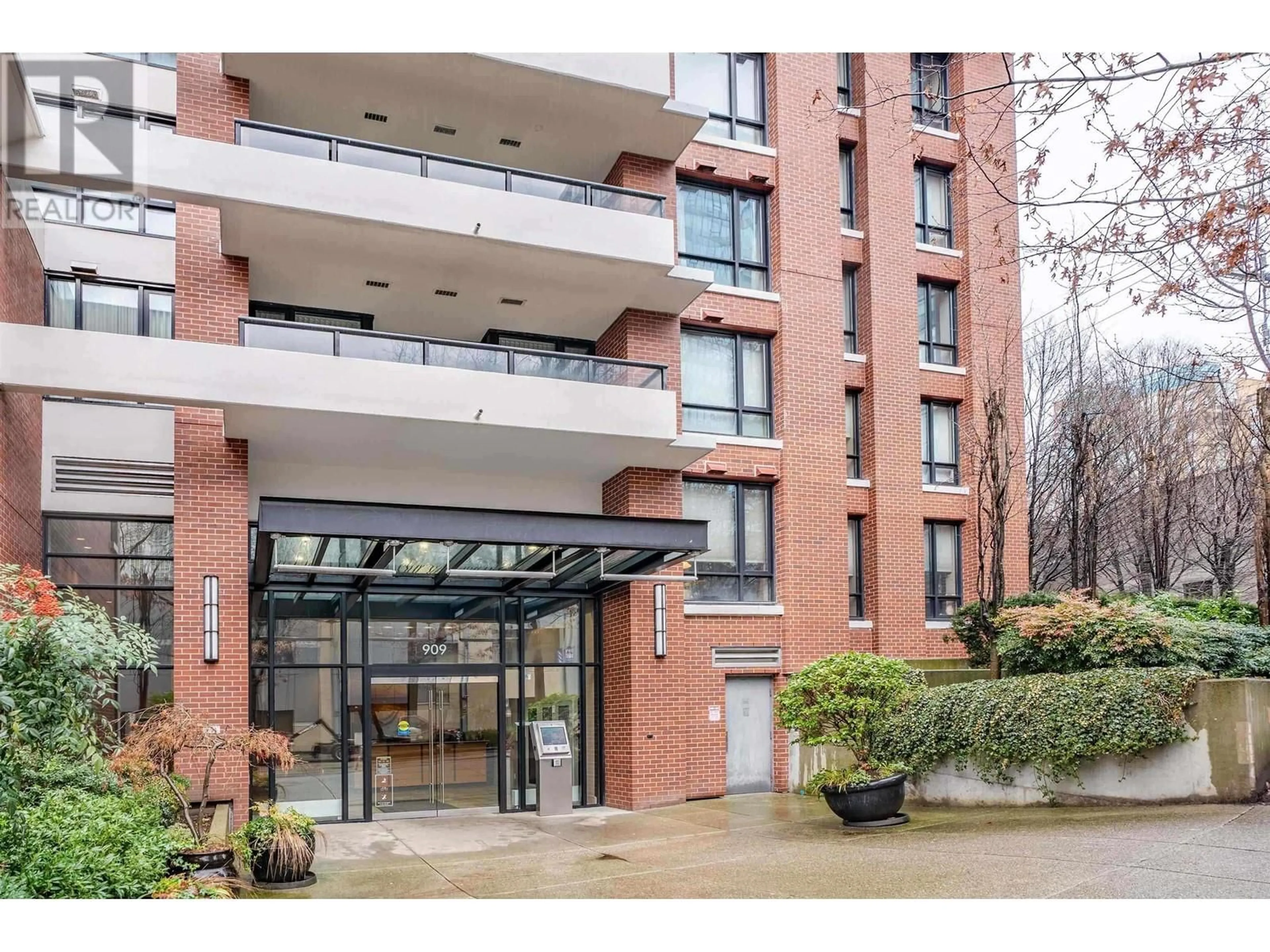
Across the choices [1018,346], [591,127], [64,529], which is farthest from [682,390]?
[64,529]

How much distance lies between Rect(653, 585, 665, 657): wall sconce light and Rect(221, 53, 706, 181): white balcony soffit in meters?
7.74

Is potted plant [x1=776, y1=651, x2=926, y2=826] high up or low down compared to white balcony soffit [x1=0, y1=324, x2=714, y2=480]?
down

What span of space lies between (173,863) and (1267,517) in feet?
53.9

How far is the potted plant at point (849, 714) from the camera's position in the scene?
47.5 feet

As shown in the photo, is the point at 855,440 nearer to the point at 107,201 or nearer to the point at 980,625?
the point at 980,625

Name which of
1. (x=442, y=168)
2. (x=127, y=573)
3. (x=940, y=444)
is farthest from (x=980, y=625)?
(x=127, y=573)

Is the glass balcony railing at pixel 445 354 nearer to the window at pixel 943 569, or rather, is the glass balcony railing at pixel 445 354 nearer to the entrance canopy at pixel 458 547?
the entrance canopy at pixel 458 547

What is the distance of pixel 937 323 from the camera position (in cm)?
2386

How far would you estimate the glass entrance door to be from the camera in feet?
56.7

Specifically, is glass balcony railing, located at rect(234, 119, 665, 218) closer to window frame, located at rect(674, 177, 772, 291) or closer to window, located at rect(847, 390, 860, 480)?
window frame, located at rect(674, 177, 772, 291)

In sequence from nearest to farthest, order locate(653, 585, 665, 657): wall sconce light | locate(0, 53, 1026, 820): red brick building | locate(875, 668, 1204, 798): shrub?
locate(875, 668, 1204, 798): shrub < locate(0, 53, 1026, 820): red brick building < locate(653, 585, 665, 657): wall sconce light

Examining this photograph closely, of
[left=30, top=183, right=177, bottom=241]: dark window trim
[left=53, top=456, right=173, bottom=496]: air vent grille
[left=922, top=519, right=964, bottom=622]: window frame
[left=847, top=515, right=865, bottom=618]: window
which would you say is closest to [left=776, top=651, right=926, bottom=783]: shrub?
[left=847, top=515, right=865, bottom=618]: window

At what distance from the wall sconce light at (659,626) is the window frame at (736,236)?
6220 mm

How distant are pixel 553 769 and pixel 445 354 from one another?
22.1ft
